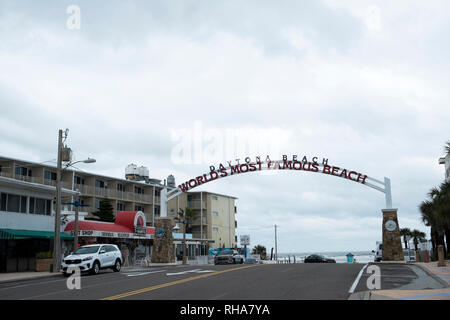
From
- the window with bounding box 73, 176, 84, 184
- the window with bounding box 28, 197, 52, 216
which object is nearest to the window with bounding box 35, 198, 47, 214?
the window with bounding box 28, 197, 52, 216

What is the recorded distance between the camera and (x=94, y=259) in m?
25.1

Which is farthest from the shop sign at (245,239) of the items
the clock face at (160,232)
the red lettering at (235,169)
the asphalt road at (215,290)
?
the asphalt road at (215,290)

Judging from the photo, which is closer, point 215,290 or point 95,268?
point 215,290

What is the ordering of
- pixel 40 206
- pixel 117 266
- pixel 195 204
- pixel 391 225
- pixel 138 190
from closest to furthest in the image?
pixel 117 266 < pixel 391 225 < pixel 40 206 < pixel 138 190 < pixel 195 204

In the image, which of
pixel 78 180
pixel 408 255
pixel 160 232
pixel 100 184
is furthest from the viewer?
pixel 100 184

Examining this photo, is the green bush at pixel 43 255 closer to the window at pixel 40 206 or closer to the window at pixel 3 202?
the window at pixel 3 202

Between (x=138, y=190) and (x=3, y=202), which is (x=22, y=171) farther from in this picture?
(x=3, y=202)

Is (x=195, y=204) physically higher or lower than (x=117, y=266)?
higher

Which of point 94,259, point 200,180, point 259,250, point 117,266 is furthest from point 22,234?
point 259,250

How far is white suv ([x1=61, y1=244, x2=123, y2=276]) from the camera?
2459 cm
